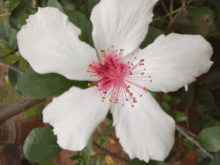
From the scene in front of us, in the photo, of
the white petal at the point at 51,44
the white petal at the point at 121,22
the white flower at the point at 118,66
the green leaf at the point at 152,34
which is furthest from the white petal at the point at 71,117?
the green leaf at the point at 152,34

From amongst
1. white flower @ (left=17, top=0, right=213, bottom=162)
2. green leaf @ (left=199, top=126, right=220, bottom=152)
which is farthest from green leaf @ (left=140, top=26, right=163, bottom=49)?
green leaf @ (left=199, top=126, right=220, bottom=152)

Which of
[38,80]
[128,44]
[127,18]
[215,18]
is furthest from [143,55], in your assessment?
[215,18]

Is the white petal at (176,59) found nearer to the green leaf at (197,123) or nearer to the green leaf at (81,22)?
the green leaf at (81,22)

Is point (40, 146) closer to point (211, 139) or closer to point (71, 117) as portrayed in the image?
point (71, 117)

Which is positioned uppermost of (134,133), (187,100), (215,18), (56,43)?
(56,43)

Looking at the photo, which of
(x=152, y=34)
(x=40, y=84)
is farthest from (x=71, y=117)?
(x=152, y=34)

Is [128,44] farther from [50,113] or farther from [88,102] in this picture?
[50,113]
